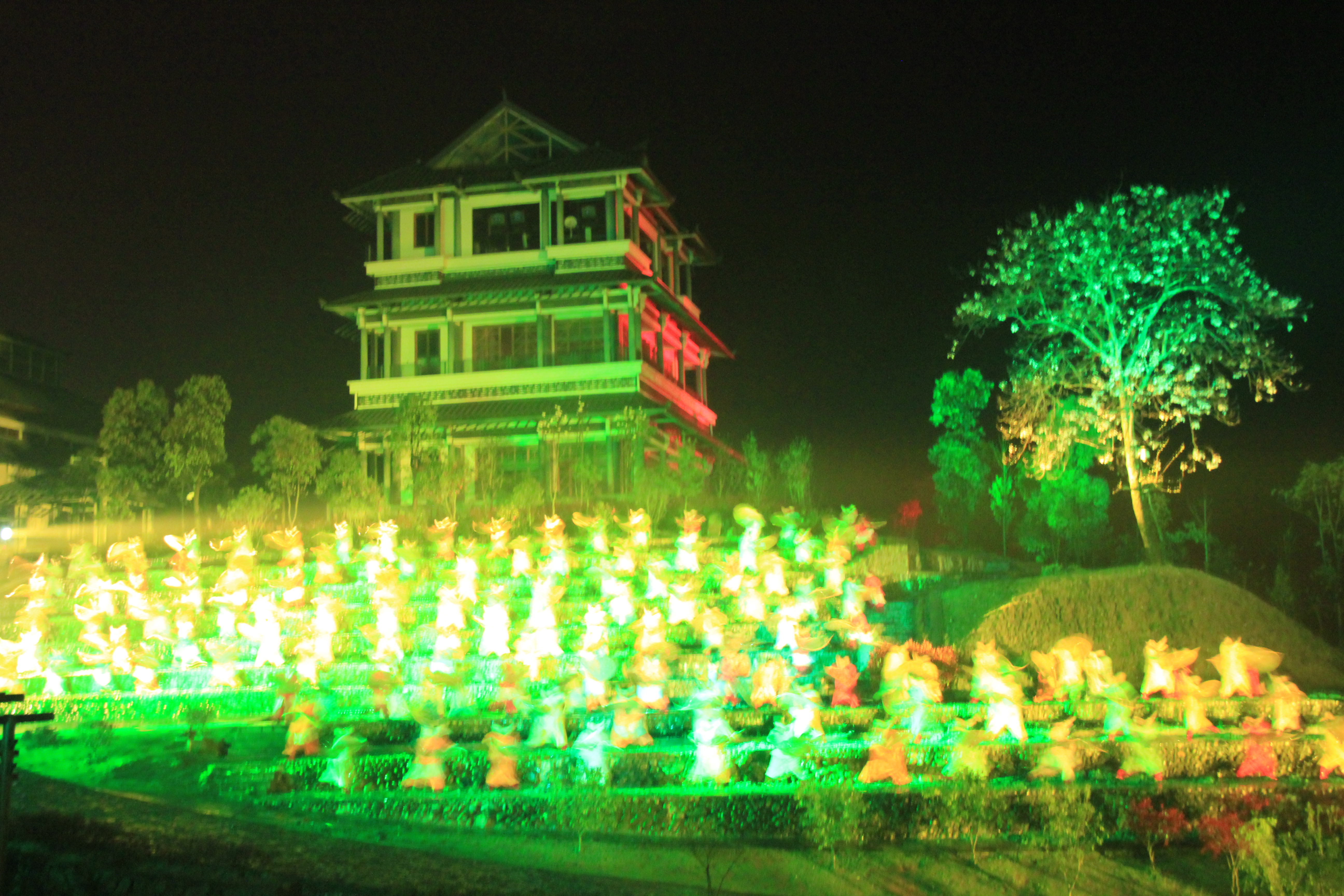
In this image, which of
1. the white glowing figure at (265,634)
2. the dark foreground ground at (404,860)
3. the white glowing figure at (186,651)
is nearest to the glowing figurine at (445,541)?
the white glowing figure at (265,634)

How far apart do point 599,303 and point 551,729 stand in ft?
65.1

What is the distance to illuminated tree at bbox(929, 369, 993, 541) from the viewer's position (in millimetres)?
22781

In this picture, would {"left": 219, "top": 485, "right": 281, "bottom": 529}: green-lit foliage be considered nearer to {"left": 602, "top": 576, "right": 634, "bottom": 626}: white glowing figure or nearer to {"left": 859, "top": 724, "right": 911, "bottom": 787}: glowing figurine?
{"left": 602, "top": 576, "right": 634, "bottom": 626}: white glowing figure

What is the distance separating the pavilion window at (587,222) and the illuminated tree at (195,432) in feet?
33.4

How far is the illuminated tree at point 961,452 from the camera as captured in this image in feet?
74.7

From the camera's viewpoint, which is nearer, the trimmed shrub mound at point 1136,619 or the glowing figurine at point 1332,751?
the glowing figurine at point 1332,751

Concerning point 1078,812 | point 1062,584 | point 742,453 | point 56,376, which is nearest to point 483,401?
point 742,453

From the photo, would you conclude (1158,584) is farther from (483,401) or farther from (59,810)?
(483,401)

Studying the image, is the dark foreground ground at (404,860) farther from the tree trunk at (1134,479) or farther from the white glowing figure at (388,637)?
the tree trunk at (1134,479)

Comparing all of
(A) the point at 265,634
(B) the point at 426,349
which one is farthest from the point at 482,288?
(A) the point at 265,634

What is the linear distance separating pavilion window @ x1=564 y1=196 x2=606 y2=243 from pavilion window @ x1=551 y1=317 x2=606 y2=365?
212 centimetres

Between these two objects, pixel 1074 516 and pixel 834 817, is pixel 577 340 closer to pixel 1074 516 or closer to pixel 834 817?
pixel 1074 516

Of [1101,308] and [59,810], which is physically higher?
[1101,308]

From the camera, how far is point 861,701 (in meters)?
12.2
